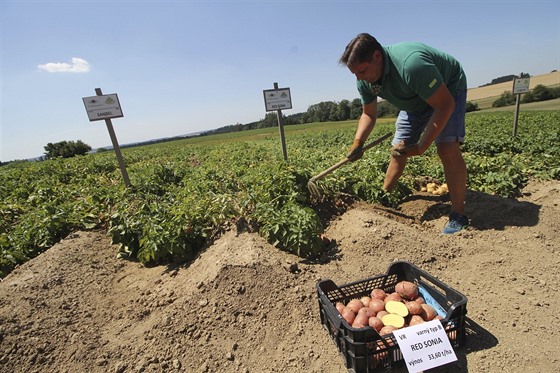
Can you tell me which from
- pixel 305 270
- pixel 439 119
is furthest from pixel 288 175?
pixel 439 119

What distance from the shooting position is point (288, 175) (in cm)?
391

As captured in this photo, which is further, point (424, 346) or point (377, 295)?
point (377, 295)

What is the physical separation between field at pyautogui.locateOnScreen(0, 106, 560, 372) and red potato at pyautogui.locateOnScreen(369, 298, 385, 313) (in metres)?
0.41

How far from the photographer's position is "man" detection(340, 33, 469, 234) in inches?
107

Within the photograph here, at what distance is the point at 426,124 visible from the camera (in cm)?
366

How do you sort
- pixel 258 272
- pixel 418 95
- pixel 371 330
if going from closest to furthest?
pixel 371 330 → pixel 258 272 → pixel 418 95

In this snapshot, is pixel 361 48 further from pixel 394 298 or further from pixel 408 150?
pixel 394 298

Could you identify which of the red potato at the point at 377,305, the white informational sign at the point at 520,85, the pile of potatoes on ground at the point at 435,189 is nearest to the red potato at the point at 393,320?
the red potato at the point at 377,305

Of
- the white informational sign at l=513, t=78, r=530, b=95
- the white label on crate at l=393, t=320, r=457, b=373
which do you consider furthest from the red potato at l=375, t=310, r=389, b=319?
the white informational sign at l=513, t=78, r=530, b=95

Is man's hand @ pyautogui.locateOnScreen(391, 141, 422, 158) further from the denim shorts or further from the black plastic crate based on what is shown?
the black plastic crate

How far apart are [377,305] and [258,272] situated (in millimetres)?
1077

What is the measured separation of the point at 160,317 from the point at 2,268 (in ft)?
8.85

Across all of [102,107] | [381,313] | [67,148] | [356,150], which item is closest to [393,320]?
[381,313]

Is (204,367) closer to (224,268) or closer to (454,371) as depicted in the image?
(224,268)
